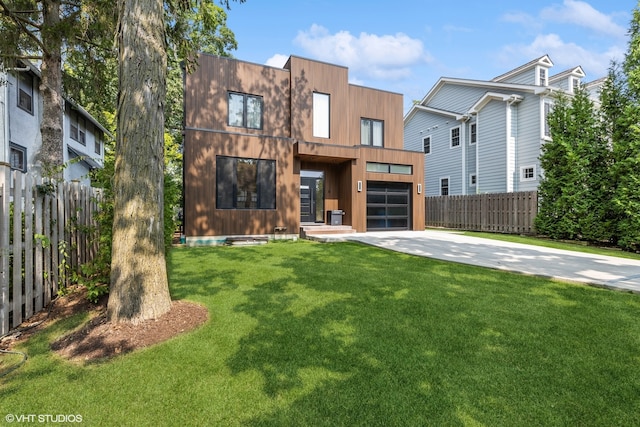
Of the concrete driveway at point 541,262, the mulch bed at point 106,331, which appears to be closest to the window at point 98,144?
the concrete driveway at point 541,262

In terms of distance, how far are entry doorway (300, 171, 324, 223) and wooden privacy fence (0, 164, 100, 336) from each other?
27.1 feet

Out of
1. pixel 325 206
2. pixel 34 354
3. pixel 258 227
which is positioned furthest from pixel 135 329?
pixel 325 206

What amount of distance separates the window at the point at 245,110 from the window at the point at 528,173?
13.3m

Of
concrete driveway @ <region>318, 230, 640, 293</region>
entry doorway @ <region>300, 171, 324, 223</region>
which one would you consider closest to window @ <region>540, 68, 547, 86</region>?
concrete driveway @ <region>318, 230, 640, 293</region>

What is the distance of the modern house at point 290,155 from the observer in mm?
9984

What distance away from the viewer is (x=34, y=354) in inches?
106

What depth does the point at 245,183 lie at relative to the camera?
1045 cm

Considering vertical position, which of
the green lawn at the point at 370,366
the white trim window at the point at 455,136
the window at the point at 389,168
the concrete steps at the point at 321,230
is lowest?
the green lawn at the point at 370,366

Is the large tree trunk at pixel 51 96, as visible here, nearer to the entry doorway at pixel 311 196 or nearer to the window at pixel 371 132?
the entry doorway at pixel 311 196

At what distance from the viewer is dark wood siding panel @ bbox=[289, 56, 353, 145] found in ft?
39.5

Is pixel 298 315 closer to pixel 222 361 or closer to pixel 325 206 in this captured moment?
pixel 222 361

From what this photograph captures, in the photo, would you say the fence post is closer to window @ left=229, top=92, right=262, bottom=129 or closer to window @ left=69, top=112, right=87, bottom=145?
window @ left=229, top=92, right=262, bottom=129

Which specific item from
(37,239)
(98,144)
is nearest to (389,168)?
(37,239)

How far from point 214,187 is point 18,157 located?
7.35 m
